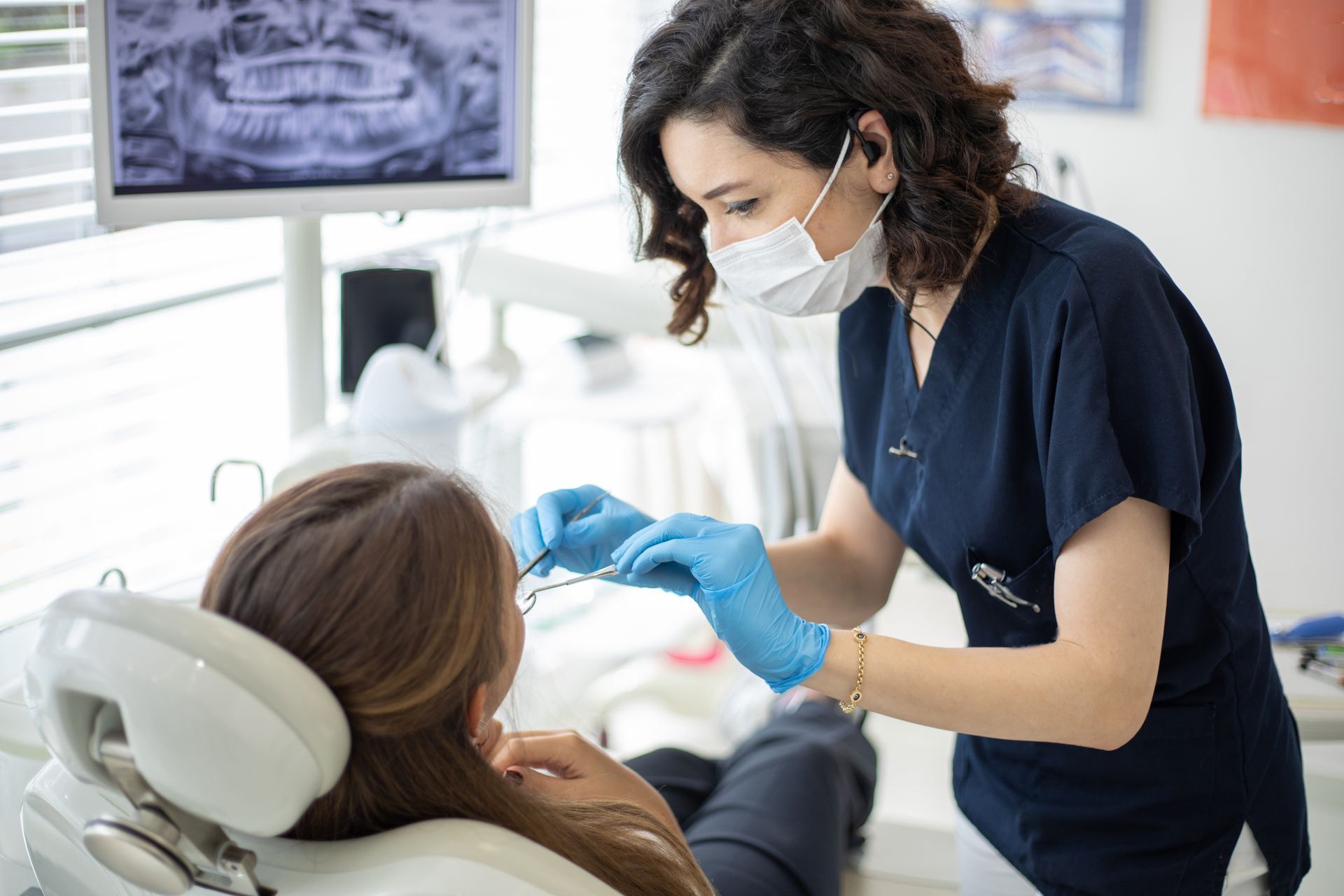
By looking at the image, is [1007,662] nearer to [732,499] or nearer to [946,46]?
[946,46]

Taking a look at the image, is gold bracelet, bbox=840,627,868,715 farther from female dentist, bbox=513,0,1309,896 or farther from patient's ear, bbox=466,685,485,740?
patient's ear, bbox=466,685,485,740

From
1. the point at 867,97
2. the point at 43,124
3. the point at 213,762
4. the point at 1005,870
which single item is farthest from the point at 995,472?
the point at 43,124

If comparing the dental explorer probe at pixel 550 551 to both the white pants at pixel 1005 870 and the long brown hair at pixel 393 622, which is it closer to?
the long brown hair at pixel 393 622

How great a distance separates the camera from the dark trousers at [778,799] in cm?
133

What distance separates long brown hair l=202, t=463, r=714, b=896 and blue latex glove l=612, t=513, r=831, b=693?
165 millimetres

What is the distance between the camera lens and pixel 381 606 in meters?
0.75

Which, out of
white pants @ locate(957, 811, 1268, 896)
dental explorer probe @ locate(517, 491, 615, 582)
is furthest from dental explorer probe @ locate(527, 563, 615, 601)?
white pants @ locate(957, 811, 1268, 896)

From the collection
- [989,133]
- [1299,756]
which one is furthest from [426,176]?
[1299,756]

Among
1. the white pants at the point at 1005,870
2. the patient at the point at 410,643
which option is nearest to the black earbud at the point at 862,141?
the patient at the point at 410,643

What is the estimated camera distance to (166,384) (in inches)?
70.6

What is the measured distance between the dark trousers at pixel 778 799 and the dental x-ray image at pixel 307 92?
0.93 metres

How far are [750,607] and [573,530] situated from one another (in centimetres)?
31

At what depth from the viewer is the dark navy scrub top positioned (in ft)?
3.03

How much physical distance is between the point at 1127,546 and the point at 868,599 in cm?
46
